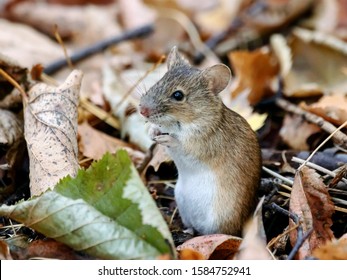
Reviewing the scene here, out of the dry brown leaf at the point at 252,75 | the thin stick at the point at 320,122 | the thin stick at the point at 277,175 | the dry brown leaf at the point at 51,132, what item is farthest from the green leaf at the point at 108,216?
the dry brown leaf at the point at 252,75

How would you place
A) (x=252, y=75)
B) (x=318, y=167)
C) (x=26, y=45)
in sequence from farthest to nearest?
(x=26, y=45) < (x=252, y=75) < (x=318, y=167)

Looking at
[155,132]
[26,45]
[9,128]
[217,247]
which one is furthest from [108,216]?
[26,45]

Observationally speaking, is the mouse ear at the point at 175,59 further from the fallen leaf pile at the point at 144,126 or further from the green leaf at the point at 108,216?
the green leaf at the point at 108,216

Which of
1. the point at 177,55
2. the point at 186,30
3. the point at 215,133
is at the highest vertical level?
the point at 177,55

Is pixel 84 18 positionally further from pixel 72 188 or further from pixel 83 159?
pixel 72 188

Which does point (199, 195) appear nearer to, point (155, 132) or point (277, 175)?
point (155, 132)

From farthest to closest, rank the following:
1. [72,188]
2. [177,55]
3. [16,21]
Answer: [16,21] < [177,55] < [72,188]
